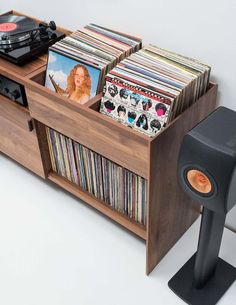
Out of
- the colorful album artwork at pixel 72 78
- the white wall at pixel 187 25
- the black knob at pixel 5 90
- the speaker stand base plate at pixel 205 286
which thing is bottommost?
the speaker stand base plate at pixel 205 286

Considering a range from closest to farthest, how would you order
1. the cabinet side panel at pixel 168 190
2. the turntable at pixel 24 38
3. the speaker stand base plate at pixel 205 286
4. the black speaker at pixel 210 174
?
1. the black speaker at pixel 210 174
2. the cabinet side panel at pixel 168 190
3. the speaker stand base plate at pixel 205 286
4. the turntable at pixel 24 38

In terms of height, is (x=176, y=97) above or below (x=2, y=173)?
above

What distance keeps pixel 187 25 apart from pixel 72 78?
39 centimetres

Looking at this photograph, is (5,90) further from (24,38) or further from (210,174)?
(210,174)

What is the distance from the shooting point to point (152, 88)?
1.11 meters

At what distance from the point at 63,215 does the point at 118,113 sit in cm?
51

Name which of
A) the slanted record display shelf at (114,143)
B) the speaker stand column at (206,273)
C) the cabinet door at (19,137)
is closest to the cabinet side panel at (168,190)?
the slanted record display shelf at (114,143)

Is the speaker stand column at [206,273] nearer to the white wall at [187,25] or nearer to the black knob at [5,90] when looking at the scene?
the white wall at [187,25]

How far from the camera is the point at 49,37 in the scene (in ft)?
4.87

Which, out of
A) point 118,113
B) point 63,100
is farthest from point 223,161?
point 63,100

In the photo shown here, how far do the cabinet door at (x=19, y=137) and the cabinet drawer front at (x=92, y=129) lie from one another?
11 centimetres

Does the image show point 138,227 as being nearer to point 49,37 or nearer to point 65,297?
point 65,297

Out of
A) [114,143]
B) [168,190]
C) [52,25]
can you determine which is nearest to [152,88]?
[114,143]

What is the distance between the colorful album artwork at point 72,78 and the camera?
1259 mm
